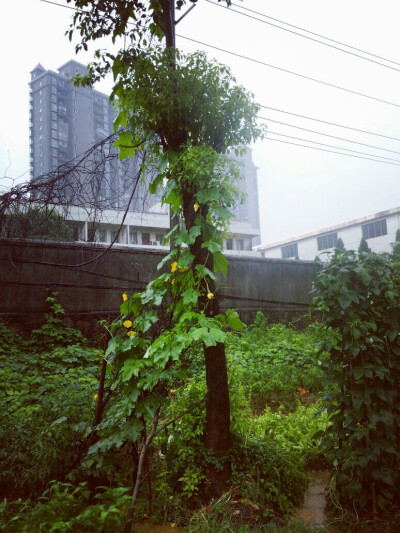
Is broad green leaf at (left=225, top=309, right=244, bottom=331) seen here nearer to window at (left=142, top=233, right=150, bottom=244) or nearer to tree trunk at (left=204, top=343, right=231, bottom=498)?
tree trunk at (left=204, top=343, right=231, bottom=498)

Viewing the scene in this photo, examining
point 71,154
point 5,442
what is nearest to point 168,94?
point 5,442

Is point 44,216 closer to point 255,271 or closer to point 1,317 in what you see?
point 1,317

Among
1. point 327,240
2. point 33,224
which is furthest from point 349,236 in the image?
point 33,224

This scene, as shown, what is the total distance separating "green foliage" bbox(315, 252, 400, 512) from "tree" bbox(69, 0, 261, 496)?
86 cm

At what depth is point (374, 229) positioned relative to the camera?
23875 millimetres

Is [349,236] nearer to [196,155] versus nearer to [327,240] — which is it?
[327,240]

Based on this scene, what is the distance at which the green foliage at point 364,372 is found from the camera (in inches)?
125

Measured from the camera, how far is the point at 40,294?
8203 millimetres

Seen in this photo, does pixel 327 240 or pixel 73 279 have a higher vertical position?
pixel 327 240

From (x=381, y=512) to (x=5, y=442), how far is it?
3059 mm

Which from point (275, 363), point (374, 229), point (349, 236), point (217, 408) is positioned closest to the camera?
point (217, 408)

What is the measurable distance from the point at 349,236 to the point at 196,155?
2393cm

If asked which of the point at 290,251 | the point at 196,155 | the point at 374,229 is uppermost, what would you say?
the point at 374,229

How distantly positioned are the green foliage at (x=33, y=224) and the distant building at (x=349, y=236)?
15010 mm
